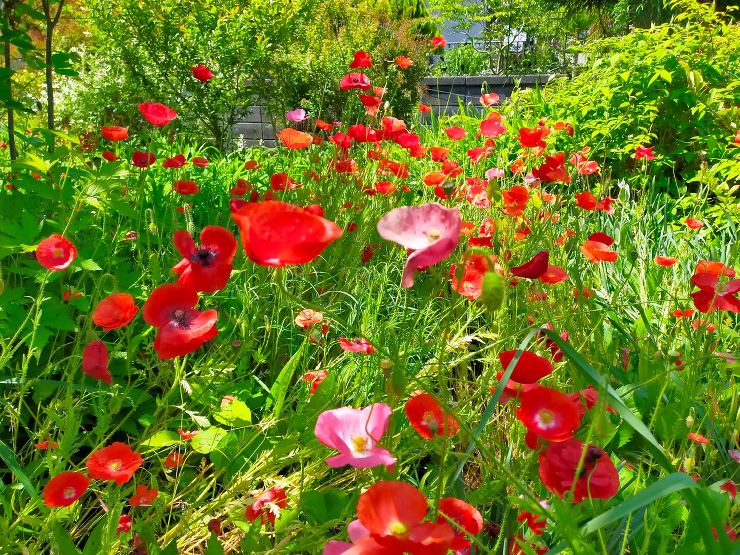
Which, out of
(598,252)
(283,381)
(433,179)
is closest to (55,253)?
(283,381)

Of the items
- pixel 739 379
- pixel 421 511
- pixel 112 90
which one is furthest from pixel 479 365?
pixel 112 90

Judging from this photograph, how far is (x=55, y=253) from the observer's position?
1.09 meters

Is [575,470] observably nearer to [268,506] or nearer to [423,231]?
[423,231]

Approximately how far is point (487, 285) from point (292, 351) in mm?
1142

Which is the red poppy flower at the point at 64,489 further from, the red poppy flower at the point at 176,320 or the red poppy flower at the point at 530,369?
the red poppy flower at the point at 530,369

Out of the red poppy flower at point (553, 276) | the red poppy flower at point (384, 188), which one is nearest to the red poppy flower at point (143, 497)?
the red poppy flower at point (553, 276)

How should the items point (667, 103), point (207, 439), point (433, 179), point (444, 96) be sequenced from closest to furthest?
point (207, 439), point (433, 179), point (667, 103), point (444, 96)

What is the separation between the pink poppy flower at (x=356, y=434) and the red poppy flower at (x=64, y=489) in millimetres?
355

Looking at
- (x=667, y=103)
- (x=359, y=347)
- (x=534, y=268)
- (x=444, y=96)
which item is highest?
(x=534, y=268)

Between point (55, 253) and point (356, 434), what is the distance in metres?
0.63

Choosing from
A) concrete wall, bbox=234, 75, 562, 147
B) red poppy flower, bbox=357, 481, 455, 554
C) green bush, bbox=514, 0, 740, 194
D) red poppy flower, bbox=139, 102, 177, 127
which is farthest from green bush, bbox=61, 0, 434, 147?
red poppy flower, bbox=357, 481, 455, 554

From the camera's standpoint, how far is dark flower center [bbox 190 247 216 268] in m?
0.86

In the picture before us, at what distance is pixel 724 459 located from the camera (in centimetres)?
134

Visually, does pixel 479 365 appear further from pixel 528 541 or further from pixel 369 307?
pixel 528 541
